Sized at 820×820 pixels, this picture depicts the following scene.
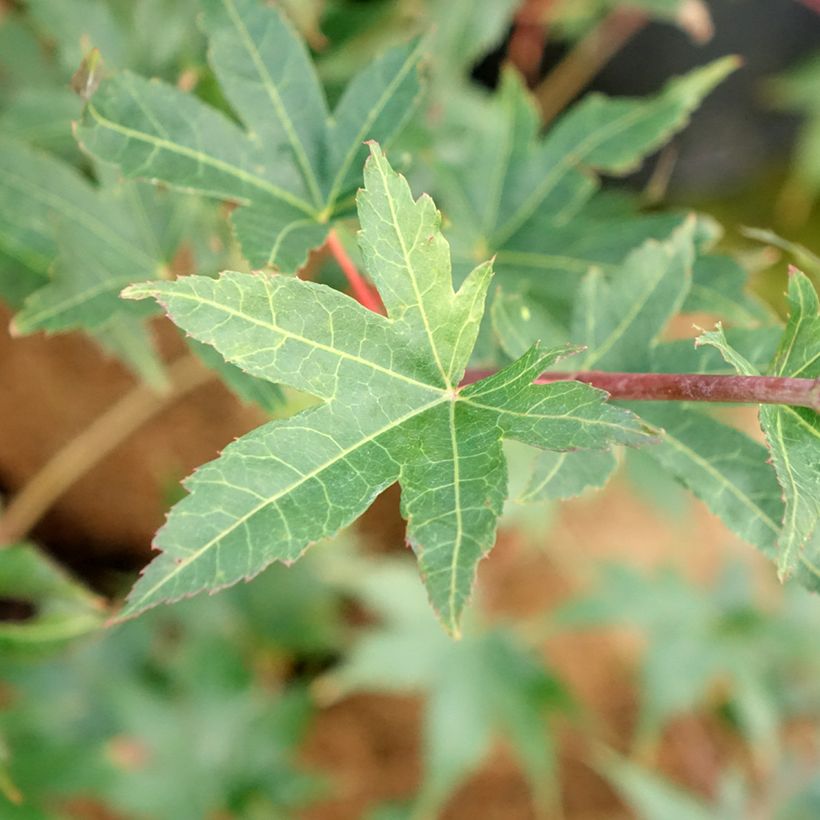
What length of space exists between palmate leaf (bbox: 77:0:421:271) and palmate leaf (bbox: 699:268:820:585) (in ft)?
0.99

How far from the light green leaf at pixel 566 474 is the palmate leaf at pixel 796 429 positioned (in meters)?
0.12

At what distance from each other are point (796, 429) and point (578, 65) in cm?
123

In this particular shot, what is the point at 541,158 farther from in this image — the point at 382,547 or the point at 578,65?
the point at 382,547

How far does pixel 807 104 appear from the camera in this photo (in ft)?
5.72

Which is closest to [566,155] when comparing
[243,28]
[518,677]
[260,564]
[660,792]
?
[243,28]

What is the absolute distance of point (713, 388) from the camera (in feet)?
1.61

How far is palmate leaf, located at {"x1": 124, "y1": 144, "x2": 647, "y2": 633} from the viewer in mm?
458

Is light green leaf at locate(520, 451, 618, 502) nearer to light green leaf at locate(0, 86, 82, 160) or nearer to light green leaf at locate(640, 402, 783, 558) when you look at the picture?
light green leaf at locate(640, 402, 783, 558)

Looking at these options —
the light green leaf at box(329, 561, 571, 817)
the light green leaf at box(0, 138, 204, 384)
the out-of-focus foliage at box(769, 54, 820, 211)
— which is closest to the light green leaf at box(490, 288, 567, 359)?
the light green leaf at box(0, 138, 204, 384)

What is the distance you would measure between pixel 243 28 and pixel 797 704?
1.43m

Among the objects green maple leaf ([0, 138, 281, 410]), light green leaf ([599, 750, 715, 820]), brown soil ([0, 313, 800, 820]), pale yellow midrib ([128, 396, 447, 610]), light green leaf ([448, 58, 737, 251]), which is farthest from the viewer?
brown soil ([0, 313, 800, 820])

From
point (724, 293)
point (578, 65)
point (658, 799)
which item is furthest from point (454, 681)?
point (578, 65)

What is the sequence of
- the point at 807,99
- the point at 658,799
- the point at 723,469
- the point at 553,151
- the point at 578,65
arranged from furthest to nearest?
the point at 807,99, the point at 578,65, the point at 658,799, the point at 553,151, the point at 723,469

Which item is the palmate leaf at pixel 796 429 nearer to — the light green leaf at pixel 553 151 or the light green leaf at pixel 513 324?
the light green leaf at pixel 513 324
